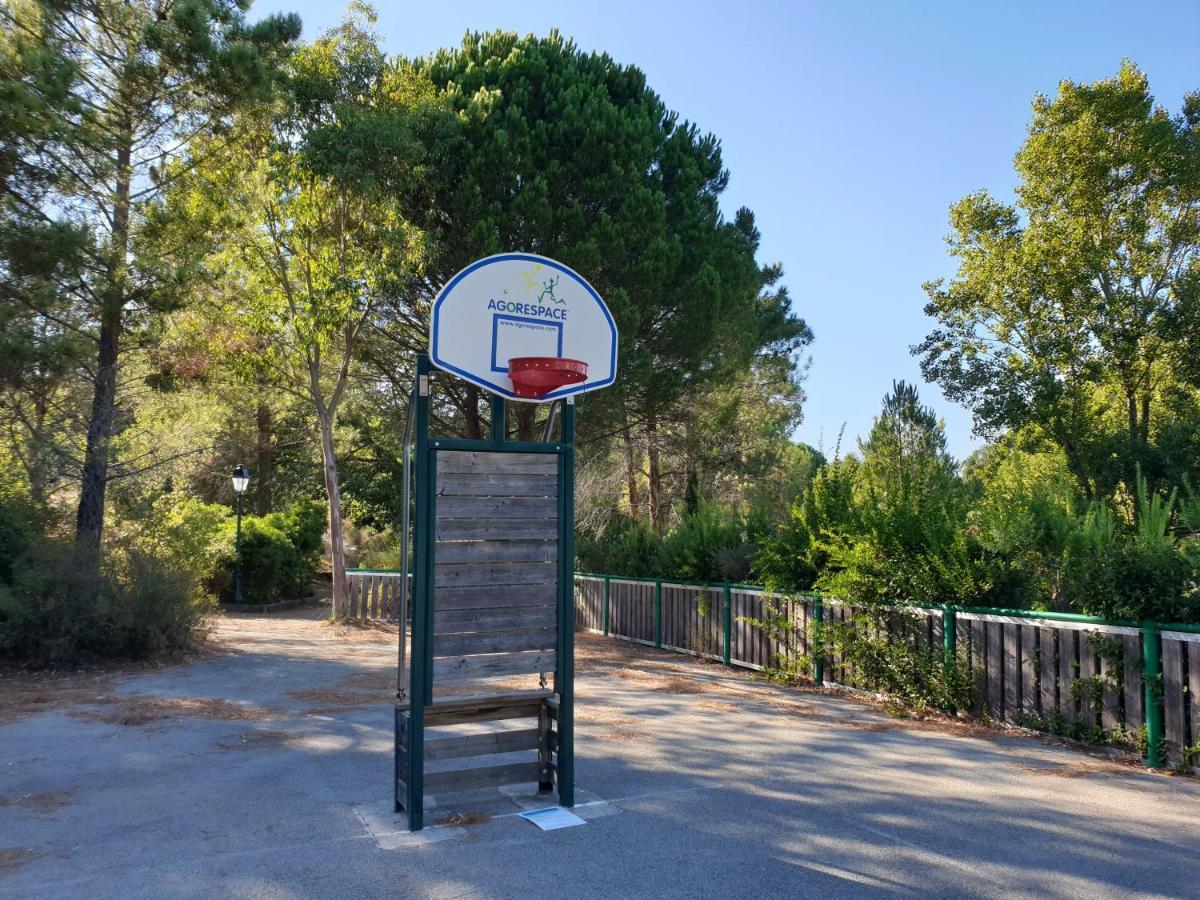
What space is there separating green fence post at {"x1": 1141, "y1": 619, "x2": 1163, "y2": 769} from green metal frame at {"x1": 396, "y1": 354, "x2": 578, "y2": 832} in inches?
163

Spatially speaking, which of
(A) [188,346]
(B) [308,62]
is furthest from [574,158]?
(A) [188,346]

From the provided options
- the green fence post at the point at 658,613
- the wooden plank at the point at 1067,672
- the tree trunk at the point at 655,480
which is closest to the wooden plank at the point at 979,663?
the wooden plank at the point at 1067,672

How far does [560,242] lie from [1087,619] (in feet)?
42.0

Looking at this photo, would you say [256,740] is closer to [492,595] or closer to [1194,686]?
[492,595]

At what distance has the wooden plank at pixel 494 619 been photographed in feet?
15.4

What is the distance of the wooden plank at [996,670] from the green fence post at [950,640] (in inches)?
14.6

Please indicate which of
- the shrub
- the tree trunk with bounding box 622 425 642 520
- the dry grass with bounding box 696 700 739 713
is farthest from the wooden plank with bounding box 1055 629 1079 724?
the tree trunk with bounding box 622 425 642 520

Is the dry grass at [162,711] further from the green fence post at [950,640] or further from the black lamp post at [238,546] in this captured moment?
the black lamp post at [238,546]

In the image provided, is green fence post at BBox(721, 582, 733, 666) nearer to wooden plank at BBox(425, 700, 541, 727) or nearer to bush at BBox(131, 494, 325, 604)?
wooden plank at BBox(425, 700, 541, 727)

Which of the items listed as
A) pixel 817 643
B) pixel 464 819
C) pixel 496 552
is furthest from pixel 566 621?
pixel 817 643

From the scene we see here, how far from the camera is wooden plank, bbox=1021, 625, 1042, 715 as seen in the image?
6965mm

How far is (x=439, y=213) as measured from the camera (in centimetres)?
1695

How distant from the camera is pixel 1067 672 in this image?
6.68 meters

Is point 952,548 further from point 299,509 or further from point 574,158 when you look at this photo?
point 299,509
